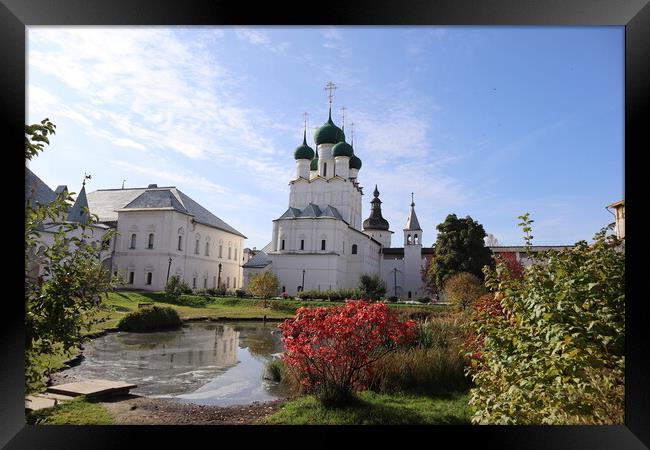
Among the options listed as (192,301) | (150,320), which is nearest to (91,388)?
(150,320)

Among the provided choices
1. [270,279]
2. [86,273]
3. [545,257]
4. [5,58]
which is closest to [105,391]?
[86,273]

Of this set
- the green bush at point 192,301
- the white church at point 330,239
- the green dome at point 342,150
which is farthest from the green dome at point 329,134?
the green bush at point 192,301

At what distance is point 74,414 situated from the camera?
4062 mm

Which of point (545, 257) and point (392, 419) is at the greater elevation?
point (545, 257)

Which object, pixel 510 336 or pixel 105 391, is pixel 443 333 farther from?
pixel 105 391

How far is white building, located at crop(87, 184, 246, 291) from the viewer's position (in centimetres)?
1586

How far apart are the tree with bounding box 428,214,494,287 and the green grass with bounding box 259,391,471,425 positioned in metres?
15.9

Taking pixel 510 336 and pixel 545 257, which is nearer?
pixel 510 336

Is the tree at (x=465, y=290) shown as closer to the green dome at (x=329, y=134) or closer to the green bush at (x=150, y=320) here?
the green bush at (x=150, y=320)

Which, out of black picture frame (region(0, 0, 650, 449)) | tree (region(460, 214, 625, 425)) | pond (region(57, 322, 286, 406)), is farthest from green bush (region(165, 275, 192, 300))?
tree (region(460, 214, 625, 425))

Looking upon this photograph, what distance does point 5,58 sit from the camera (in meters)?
2.87

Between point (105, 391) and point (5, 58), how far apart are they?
357 cm

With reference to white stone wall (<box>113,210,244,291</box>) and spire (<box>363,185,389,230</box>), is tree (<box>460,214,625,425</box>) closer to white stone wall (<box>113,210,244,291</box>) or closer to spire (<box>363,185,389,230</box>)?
white stone wall (<box>113,210,244,291</box>)

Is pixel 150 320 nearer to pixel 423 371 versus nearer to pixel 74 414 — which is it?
pixel 74 414
